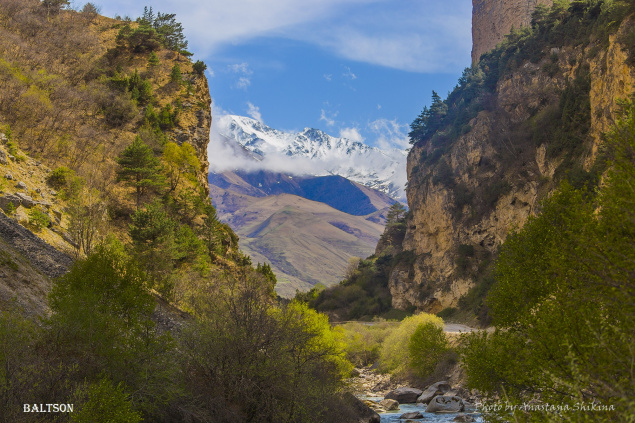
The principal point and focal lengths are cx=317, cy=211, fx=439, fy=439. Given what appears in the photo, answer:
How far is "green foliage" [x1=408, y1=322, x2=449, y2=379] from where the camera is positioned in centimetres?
4703

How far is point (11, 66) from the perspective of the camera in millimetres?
40906

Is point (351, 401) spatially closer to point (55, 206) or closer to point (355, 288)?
point (55, 206)

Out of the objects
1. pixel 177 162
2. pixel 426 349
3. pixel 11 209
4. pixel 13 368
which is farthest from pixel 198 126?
pixel 13 368

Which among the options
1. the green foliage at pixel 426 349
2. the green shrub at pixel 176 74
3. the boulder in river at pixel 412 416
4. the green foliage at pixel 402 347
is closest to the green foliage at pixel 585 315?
the boulder in river at pixel 412 416

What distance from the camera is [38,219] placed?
91.2 feet

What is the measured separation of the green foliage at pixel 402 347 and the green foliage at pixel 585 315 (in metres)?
32.4

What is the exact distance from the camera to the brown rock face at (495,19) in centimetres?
10106

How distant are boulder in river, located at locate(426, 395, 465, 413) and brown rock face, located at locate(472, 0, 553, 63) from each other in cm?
8887

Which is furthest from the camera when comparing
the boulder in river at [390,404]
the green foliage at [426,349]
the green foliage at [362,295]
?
the green foliage at [362,295]

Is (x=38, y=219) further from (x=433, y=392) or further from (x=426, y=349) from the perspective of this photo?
(x=426, y=349)

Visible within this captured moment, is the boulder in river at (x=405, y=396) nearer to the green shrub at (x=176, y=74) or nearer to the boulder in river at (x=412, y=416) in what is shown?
the boulder in river at (x=412, y=416)

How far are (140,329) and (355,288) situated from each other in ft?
277

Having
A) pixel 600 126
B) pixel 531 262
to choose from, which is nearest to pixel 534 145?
pixel 600 126

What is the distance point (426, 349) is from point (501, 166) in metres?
32.7
